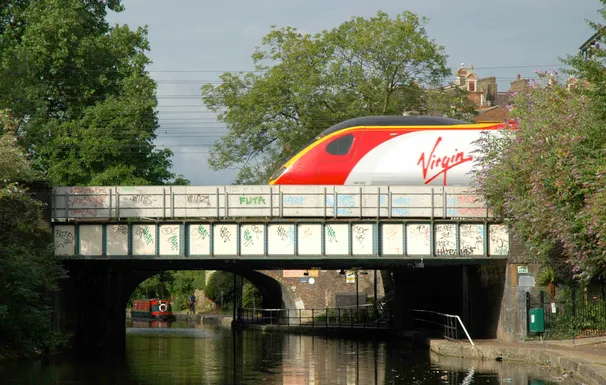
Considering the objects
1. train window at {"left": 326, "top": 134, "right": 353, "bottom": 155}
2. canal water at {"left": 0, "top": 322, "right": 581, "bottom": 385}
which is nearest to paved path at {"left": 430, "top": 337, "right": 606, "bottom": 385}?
canal water at {"left": 0, "top": 322, "right": 581, "bottom": 385}

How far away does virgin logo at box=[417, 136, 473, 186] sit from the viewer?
119 feet

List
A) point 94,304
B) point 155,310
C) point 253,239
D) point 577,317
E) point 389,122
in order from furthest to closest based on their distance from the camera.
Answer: point 155,310, point 94,304, point 389,122, point 253,239, point 577,317

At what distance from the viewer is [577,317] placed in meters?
30.8

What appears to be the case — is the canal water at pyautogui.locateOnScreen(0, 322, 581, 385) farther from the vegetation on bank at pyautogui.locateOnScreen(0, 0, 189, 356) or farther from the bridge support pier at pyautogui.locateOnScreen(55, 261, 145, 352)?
the vegetation on bank at pyautogui.locateOnScreen(0, 0, 189, 356)

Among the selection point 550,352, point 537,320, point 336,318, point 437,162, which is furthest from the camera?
point 336,318

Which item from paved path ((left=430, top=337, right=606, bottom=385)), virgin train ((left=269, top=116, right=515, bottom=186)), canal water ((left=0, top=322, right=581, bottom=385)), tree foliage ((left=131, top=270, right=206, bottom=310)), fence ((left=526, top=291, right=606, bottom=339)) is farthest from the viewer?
tree foliage ((left=131, top=270, right=206, bottom=310))

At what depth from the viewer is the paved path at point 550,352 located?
886 inches

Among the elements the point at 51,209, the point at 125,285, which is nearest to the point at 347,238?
the point at 51,209

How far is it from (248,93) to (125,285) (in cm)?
1236

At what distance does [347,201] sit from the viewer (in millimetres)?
33344

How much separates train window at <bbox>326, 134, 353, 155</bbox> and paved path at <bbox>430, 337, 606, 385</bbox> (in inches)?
300

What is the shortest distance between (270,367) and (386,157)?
36.0 ft

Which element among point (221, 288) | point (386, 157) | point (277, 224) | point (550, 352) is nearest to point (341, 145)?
point (386, 157)

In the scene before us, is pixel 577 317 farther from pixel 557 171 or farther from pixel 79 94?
pixel 79 94
